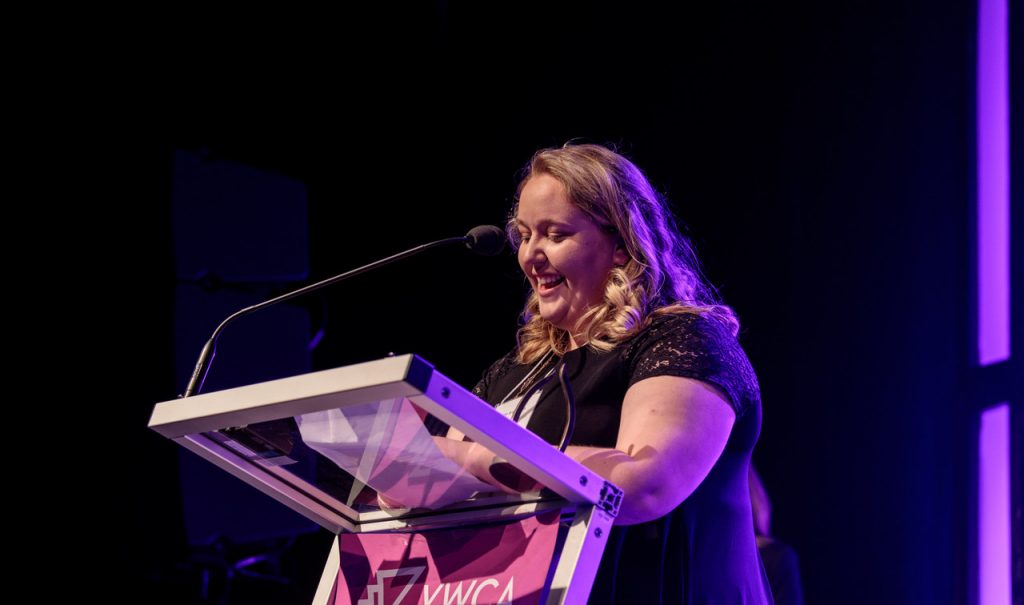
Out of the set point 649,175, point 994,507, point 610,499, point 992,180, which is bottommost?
point 610,499

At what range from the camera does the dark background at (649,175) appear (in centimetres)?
354

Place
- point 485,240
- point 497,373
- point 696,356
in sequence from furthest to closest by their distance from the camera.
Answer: point 497,373, point 485,240, point 696,356

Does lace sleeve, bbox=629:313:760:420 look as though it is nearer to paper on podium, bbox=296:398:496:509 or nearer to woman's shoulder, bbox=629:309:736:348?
woman's shoulder, bbox=629:309:736:348

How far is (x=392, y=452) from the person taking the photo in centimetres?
119

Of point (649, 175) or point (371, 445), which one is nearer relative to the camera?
point (371, 445)

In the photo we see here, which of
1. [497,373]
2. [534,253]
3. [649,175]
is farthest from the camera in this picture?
[649,175]

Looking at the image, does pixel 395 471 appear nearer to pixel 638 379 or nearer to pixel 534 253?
pixel 638 379

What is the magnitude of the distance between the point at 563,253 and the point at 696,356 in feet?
1.18

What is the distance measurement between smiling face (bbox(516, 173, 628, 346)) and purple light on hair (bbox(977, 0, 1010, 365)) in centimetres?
245

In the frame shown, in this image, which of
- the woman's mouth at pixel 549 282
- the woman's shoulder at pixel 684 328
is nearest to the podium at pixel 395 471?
the woman's shoulder at pixel 684 328

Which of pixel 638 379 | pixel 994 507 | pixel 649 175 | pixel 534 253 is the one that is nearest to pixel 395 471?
pixel 638 379

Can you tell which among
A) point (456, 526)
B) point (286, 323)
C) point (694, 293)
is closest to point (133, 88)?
point (286, 323)

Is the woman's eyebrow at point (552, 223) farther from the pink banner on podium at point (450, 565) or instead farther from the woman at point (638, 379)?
the pink banner on podium at point (450, 565)

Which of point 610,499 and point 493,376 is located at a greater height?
point 493,376
